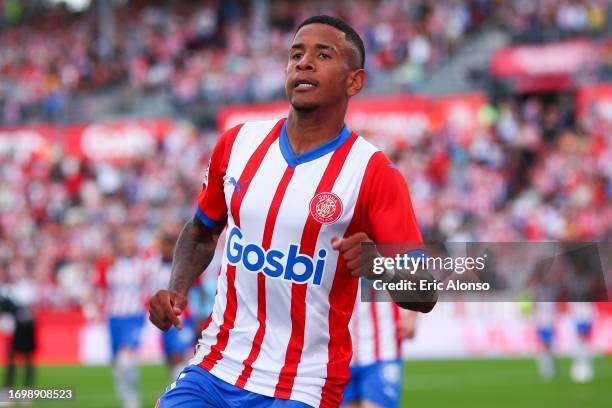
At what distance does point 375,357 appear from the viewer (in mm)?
7910

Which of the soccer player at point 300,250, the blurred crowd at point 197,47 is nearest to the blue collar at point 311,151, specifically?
the soccer player at point 300,250

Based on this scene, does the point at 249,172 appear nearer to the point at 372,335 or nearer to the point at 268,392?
the point at 268,392

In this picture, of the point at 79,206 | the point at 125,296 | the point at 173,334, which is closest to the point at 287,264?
the point at 173,334

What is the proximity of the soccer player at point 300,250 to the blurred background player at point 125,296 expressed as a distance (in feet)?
31.6

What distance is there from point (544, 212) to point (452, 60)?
22.3 ft

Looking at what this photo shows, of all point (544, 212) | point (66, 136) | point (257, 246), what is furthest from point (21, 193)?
point (257, 246)

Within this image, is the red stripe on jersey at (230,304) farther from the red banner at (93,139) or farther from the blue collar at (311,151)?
the red banner at (93,139)

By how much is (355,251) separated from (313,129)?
0.85m

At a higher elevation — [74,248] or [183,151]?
[183,151]

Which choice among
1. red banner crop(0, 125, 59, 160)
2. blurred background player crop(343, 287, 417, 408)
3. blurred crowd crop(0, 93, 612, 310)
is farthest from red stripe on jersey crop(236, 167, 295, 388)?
red banner crop(0, 125, 59, 160)

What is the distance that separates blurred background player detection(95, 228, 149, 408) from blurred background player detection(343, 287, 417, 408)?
700 cm

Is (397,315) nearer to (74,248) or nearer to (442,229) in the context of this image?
(442,229)

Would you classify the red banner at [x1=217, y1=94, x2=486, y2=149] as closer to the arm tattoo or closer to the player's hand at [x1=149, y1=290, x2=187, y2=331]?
the arm tattoo

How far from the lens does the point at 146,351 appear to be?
917 inches
